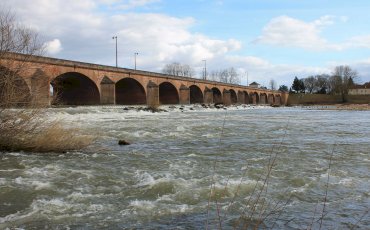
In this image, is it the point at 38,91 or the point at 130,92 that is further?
the point at 130,92

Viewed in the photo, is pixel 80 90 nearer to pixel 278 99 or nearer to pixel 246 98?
pixel 246 98

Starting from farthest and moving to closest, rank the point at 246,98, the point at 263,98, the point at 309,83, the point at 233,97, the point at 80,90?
the point at 309,83, the point at 263,98, the point at 246,98, the point at 233,97, the point at 80,90

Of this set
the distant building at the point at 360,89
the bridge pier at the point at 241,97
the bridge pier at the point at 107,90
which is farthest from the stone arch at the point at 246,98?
the bridge pier at the point at 107,90

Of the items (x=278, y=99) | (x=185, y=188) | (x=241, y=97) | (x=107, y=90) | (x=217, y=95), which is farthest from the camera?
(x=278, y=99)

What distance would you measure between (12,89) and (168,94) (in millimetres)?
59919

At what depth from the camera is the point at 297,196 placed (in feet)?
25.5

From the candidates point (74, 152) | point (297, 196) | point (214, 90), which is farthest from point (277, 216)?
point (214, 90)

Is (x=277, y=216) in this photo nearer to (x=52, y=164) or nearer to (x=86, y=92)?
(x=52, y=164)

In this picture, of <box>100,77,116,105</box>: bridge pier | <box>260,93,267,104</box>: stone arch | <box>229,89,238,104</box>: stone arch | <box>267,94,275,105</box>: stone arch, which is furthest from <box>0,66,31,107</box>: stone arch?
<box>267,94,275,105</box>: stone arch

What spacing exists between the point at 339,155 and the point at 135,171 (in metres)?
6.62

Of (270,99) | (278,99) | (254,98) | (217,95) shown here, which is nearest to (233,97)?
(217,95)

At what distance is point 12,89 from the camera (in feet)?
38.5

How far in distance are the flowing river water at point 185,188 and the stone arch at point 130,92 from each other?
44.3 meters

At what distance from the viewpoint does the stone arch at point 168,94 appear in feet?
229
